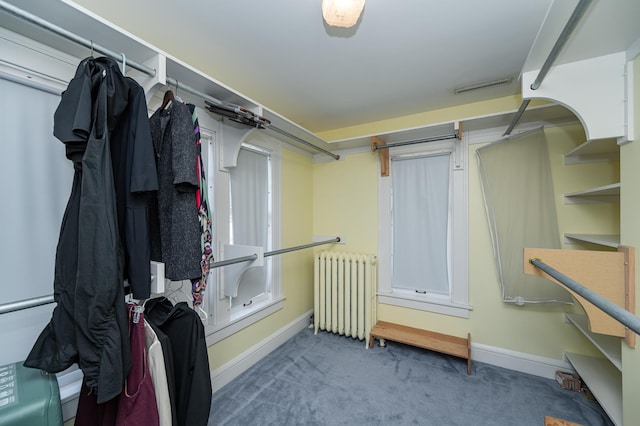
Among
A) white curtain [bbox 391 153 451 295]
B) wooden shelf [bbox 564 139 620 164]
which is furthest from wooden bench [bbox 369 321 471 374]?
wooden shelf [bbox 564 139 620 164]

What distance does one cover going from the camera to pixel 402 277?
103 inches

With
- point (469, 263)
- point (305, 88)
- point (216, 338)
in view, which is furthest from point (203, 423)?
point (469, 263)

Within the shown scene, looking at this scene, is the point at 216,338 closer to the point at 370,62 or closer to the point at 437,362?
the point at 437,362

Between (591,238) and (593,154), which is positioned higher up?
(593,154)

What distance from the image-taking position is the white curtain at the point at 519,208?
1.98 m

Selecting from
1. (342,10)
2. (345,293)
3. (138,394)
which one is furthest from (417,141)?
(138,394)

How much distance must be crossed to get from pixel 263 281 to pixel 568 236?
252cm

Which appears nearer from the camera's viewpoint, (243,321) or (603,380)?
(603,380)

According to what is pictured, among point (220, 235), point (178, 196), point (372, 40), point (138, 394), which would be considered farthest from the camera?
point (220, 235)

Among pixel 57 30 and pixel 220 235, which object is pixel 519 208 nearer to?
pixel 220 235

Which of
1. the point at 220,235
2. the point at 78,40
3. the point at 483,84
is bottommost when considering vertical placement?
the point at 220,235

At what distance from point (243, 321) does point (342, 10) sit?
7.14ft

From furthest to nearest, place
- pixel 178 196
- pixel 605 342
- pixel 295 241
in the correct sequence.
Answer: pixel 295 241 → pixel 605 342 → pixel 178 196

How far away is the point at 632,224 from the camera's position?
121cm
